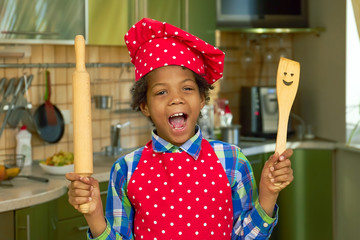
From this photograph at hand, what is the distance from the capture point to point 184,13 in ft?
11.2

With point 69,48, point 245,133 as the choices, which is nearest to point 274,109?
point 245,133

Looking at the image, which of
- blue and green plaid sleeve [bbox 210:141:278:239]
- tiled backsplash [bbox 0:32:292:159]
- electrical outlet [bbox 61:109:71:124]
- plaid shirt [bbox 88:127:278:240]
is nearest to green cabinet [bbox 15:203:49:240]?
tiled backsplash [bbox 0:32:292:159]

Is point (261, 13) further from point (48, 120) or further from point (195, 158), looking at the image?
point (195, 158)

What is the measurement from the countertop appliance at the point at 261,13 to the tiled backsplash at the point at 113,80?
0.23 m

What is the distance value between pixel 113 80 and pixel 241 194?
2194 mm

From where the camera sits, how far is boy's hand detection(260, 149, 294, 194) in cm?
118

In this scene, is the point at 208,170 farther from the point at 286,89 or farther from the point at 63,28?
the point at 63,28

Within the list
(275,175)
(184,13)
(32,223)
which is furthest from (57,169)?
(275,175)

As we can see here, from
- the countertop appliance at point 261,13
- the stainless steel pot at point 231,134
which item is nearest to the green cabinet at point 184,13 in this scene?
the countertop appliance at point 261,13

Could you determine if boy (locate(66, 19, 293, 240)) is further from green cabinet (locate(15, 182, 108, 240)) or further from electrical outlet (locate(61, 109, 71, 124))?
electrical outlet (locate(61, 109, 71, 124))

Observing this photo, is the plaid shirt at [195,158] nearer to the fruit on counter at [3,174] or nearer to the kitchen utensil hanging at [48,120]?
the fruit on counter at [3,174]

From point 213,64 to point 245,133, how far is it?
2553 mm

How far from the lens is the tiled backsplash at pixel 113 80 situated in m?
3.17

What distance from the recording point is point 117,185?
1452 millimetres
